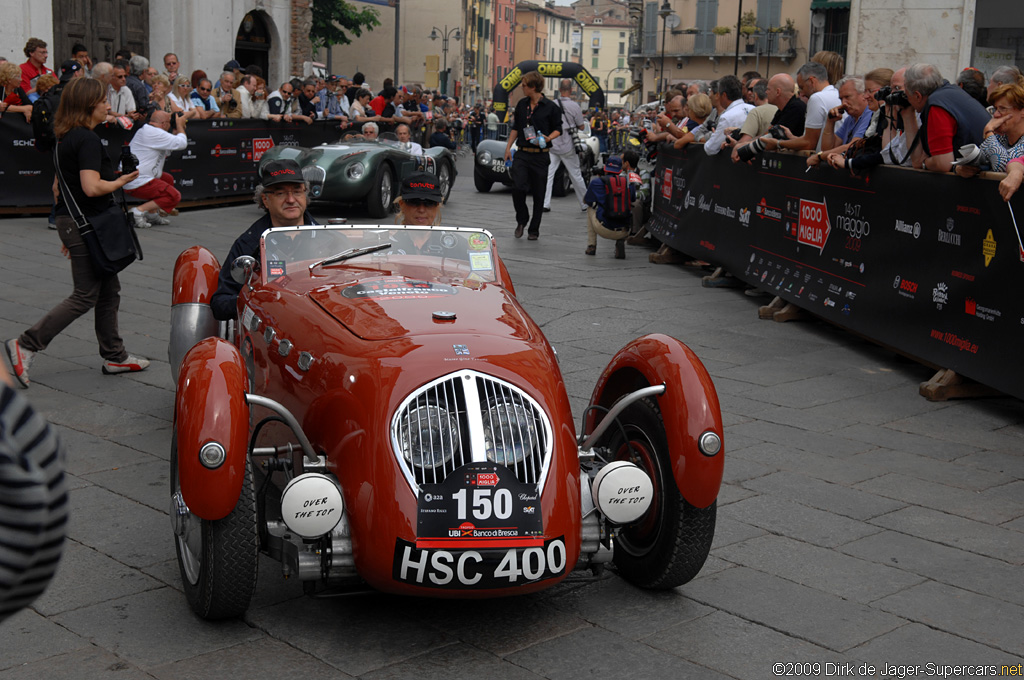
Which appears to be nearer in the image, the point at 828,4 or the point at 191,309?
the point at 191,309

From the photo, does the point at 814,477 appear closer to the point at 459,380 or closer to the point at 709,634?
the point at 709,634

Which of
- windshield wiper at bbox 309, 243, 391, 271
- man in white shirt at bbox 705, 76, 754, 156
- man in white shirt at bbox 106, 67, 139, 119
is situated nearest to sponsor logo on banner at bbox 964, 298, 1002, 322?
windshield wiper at bbox 309, 243, 391, 271

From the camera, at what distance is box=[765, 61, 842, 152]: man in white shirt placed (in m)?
9.29

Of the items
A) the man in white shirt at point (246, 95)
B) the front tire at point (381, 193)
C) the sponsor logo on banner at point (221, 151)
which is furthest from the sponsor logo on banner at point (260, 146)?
the front tire at point (381, 193)

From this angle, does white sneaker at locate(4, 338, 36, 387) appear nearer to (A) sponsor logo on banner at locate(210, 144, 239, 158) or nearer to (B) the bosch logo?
(B) the bosch logo

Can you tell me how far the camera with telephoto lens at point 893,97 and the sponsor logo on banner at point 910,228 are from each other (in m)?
0.81

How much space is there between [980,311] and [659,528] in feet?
12.0

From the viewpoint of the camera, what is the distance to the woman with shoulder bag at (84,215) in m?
6.48

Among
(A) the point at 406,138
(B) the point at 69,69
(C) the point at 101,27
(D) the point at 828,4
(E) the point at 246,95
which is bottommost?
(A) the point at 406,138

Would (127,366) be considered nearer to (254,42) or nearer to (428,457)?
(428,457)

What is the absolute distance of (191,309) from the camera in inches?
232

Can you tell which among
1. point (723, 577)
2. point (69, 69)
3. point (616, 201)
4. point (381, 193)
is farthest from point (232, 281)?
point (69, 69)

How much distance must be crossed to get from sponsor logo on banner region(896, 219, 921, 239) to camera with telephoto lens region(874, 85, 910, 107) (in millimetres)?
807

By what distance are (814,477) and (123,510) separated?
3203 mm
